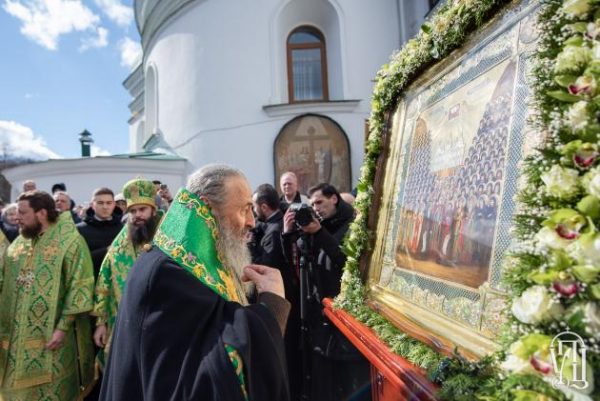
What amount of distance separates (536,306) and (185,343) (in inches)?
37.5

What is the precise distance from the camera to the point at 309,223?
8.33 ft

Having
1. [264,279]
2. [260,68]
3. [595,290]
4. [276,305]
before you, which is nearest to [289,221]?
[264,279]

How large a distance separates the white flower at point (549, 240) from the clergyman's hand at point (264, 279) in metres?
0.96

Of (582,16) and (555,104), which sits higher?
(582,16)

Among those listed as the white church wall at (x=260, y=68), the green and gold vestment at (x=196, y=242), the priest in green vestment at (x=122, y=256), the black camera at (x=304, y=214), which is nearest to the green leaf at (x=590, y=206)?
the green and gold vestment at (x=196, y=242)

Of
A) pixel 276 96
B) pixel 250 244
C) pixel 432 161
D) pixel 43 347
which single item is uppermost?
pixel 276 96

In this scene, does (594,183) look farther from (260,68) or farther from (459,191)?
(260,68)

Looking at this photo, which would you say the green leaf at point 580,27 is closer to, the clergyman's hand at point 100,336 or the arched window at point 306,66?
the clergyman's hand at point 100,336

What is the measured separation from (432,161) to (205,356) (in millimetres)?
1019

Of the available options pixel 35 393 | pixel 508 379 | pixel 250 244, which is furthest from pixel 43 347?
pixel 508 379

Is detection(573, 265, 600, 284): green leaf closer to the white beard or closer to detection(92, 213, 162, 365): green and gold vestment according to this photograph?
→ the white beard

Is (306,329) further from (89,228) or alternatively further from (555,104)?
(89,228)

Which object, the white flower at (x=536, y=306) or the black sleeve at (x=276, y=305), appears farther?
the black sleeve at (x=276, y=305)

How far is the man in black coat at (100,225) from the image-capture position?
395cm
